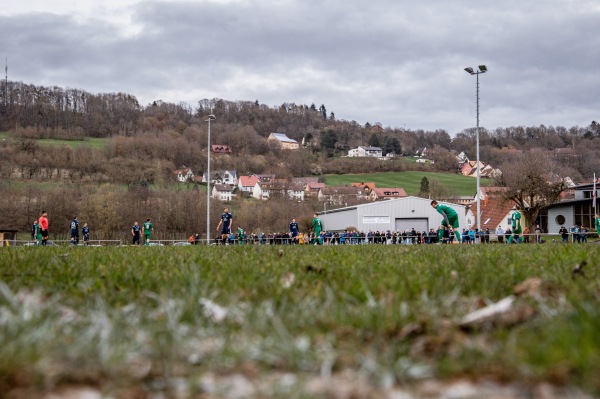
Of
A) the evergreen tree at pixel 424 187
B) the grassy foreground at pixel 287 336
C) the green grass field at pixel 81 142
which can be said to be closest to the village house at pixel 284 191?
the evergreen tree at pixel 424 187

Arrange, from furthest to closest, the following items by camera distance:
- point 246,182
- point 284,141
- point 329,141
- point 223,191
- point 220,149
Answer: point 329,141 → point 284,141 → point 246,182 → point 220,149 → point 223,191

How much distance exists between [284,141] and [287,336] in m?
171

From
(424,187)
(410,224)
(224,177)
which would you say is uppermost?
(224,177)

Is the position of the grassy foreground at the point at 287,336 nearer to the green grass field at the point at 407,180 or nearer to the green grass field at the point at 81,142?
the green grass field at the point at 81,142

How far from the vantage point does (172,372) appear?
7.68 feet

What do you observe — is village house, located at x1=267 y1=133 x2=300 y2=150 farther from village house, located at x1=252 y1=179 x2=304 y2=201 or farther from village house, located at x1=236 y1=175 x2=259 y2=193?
village house, located at x1=252 y1=179 x2=304 y2=201

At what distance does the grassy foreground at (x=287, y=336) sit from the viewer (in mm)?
2191

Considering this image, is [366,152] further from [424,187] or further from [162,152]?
[162,152]

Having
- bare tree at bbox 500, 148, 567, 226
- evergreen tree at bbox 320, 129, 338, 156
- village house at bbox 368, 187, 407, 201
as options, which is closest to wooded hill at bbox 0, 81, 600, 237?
evergreen tree at bbox 320, 129, 338, 156

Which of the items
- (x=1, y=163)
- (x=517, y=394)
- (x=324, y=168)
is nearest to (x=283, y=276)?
(x=517, y=394)

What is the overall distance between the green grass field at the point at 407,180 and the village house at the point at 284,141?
60.9 ft

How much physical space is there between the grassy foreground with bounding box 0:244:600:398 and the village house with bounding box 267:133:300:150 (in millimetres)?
160216

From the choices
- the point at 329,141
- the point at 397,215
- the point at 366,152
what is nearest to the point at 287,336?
the point at 397,215

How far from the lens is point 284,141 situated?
173250mm
